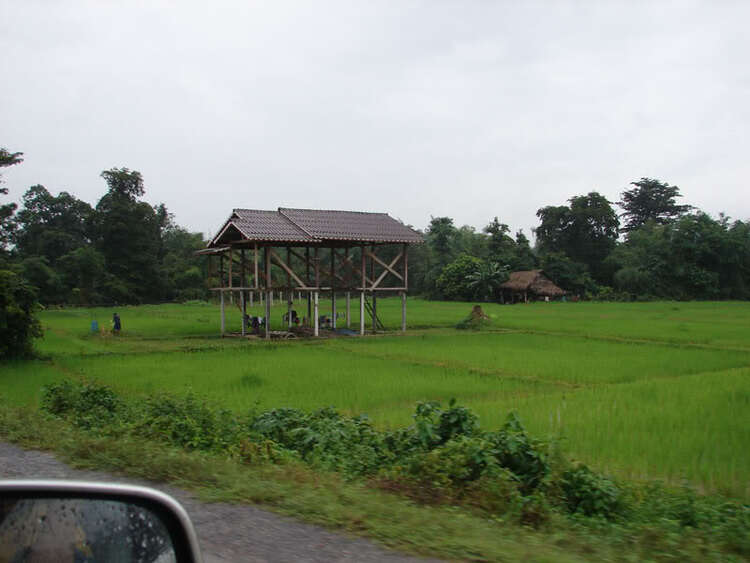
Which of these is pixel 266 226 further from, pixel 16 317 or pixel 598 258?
pixel 598 258

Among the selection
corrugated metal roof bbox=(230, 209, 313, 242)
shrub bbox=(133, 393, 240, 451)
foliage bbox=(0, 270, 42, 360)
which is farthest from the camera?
corrugated metal roof bbox=(230, 209, 313, 242)

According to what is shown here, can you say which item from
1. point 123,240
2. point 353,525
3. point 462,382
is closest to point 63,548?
point 353,525

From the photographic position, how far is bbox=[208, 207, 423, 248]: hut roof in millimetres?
21406

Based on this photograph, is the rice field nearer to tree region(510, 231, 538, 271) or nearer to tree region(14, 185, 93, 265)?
tree region(510, 231, 538, 271)

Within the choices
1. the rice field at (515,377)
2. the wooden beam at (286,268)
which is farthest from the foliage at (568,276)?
the wooden beam at (286,268)

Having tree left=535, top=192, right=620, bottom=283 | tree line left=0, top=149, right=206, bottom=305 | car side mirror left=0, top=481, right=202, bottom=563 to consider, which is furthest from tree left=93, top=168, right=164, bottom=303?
car side mirror left=0, top=481, right=202, bottom=563

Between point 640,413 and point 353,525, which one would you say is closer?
point 353,525

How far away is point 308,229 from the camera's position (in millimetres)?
22453

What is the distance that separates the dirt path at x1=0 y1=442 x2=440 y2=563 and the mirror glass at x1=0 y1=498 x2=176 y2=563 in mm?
1758

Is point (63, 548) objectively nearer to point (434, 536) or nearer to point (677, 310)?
point (434, 536)

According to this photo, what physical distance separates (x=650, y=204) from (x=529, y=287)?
25734 millimetres

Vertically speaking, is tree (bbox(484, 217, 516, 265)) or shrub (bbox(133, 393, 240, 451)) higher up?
tree (bbox(484, 217, 516, 265))

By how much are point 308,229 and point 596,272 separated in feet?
112

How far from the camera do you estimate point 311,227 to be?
74.5 feet
